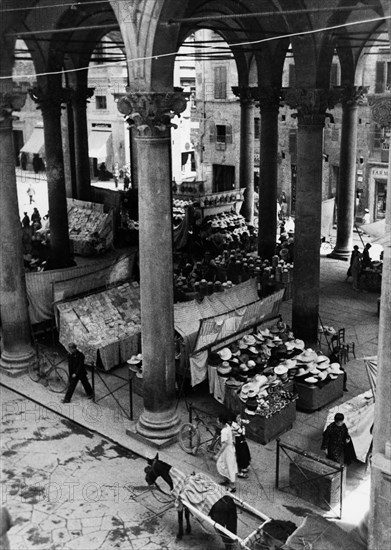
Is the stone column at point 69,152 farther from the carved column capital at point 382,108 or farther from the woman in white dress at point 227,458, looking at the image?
the carved column capital at point 382,108

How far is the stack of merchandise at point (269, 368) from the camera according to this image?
13.9 metres

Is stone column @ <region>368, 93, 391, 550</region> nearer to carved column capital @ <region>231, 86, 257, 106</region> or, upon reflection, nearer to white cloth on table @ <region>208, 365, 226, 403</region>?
white cloth on table @ <region>208, 365, 226, 403</region>

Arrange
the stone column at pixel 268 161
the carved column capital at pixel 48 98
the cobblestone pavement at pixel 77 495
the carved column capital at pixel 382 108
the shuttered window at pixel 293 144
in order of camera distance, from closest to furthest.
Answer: the carved column capital at pixel 382 108, the cobblestone pavement at pixel 77 495, the carved column capital at pixel 48 98, the stone column at pixel 268 161, the shuttered window at pixel 293 144

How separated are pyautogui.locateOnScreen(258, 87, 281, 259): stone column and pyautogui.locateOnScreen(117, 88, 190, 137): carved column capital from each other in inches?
418

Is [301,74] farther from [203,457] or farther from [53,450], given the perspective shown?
[53,450]

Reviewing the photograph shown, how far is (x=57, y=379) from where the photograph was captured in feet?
54.0

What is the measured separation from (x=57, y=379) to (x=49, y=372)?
249mm

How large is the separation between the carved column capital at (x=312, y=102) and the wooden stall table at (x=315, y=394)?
5.67m

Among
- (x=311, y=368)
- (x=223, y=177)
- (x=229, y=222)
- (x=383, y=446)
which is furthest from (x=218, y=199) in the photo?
(x=383, y=446)

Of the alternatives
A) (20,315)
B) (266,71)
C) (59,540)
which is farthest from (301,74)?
(59,540)

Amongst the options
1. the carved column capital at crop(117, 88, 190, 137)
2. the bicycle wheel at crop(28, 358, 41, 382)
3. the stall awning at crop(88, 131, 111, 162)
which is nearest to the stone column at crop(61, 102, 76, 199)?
the bicycle wheel at crop(28, 358, 41, 382)

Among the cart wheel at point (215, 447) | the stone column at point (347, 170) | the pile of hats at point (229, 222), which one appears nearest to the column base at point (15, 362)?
the cart wheel at point (215, 447)

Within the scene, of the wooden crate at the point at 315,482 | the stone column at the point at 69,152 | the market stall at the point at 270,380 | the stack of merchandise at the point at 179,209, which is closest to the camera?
the wooden crate at the point at 315,482

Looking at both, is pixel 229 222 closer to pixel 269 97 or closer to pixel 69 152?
pixel 269 97
